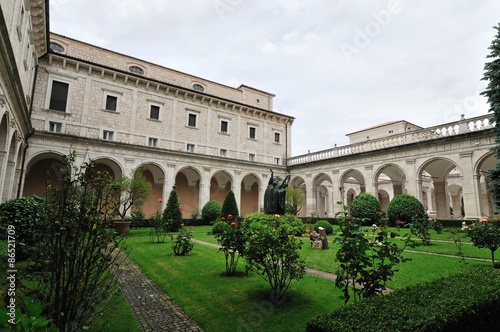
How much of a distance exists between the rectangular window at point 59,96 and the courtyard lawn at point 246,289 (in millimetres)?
16644

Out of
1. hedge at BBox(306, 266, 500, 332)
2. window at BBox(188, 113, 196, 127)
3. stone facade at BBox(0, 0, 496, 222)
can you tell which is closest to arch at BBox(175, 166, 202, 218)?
stone facade at BBox(0, 0, 496, 222)

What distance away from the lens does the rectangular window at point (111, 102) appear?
22.4m

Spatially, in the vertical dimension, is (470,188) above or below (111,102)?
below

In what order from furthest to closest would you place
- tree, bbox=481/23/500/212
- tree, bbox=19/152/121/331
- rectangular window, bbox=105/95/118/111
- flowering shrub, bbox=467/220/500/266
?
rectangular window, bbox=105/95/118/111 < tree, bbox=481/23/500/212 < flowering shrub, bbox=467/220/500/266 < tree, bbox=19/152/121/331

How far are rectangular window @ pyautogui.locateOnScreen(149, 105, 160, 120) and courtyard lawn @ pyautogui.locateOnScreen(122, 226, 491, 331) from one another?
17.3 metres

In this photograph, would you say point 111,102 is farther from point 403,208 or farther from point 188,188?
point 403,208

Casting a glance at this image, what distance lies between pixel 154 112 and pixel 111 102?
3.48 metres

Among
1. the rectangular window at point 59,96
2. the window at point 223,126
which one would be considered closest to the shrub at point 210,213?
the window at point 223,126

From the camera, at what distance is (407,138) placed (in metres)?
20.4

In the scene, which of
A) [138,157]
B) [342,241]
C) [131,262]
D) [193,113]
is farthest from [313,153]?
[342,241]

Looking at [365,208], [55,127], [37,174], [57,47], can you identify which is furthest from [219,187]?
[57,47]

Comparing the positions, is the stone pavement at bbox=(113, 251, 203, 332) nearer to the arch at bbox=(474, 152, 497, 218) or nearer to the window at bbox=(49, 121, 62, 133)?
the arch at bbox=(474, 152, 497, 218)

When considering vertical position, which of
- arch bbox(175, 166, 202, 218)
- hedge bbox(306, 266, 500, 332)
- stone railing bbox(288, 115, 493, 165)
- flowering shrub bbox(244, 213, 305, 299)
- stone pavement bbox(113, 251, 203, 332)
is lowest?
stone pavement bbox(113, 251, 203, 332)

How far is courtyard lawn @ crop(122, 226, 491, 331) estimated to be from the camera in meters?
4.32
